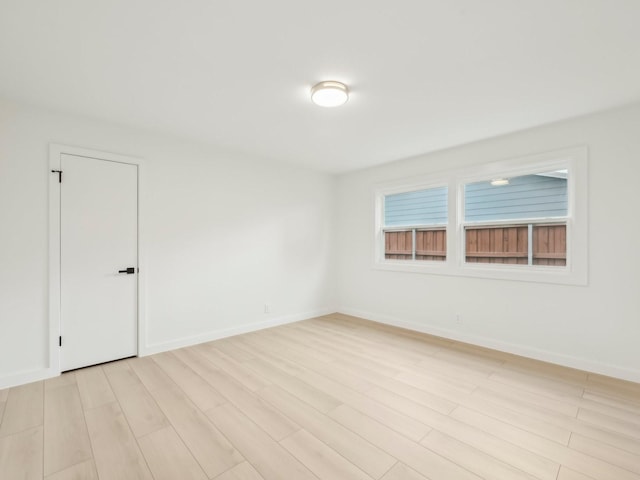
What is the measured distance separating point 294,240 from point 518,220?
10.3 feet

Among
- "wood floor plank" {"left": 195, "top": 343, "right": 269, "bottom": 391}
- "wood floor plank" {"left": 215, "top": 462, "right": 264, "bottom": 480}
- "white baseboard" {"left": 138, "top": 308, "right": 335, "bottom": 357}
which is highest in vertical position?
"white baseboard" {"left": 138, "top": 308, "right": 335, "bottom": 357}

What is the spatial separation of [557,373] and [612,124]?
8.23 feet

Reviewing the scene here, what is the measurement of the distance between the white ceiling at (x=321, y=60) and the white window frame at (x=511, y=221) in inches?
19.1

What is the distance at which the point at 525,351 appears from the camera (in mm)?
3436

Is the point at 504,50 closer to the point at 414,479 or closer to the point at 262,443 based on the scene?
the point at 414,479

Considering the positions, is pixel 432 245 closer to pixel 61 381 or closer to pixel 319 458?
pixel 319 458

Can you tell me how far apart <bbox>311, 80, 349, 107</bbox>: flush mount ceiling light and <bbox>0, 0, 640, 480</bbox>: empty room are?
0.13ft

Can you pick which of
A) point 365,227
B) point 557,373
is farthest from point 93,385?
point 557,373

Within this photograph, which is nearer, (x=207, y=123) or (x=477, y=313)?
(x=207, y=123)

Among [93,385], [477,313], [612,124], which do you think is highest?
[612,124]

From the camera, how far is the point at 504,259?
3.72 meters

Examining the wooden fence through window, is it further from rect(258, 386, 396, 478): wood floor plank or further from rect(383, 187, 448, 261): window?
rect(258, 386, 396, 478): wood floor plank

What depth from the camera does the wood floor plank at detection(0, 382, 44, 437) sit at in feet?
7.09

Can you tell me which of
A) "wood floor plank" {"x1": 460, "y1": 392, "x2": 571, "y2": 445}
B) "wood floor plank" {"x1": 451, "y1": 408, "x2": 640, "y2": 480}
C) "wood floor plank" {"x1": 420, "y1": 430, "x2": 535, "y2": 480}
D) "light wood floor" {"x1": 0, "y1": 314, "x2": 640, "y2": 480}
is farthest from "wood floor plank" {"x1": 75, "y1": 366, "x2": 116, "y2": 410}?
"wood floor plank" {"x1": 460, "y1": 392, "x2": 571, "y2": 445}
